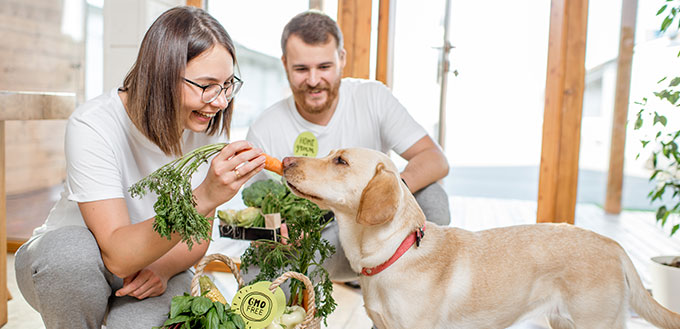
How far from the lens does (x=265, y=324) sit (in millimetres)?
1609

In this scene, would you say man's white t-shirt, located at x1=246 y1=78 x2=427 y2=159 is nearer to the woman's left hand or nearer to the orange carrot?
the orange carrot

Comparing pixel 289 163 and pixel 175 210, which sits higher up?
pixel 289 163

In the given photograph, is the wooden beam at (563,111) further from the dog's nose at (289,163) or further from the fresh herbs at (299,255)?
the dog's nose at (289,163)

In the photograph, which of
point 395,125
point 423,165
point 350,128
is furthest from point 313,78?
point 423,165

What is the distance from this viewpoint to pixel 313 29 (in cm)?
254

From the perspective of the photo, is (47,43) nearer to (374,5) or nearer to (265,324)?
(374,5)

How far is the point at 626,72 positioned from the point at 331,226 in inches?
85.7

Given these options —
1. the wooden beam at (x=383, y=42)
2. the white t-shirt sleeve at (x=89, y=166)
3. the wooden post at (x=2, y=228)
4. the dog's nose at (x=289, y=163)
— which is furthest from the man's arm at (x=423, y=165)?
the wooden post at (x=2, y=228)

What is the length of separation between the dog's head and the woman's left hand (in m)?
0.56

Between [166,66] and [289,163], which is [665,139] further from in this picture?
[166,66]

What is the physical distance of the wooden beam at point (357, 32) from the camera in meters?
3.39

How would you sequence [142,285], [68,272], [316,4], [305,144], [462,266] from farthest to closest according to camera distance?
[316,4] < [305,144] < [462,266] < [142,285] < [68,272]

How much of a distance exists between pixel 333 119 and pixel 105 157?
127 centimetres

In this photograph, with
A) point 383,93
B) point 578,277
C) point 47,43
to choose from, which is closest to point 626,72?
point 383,93
